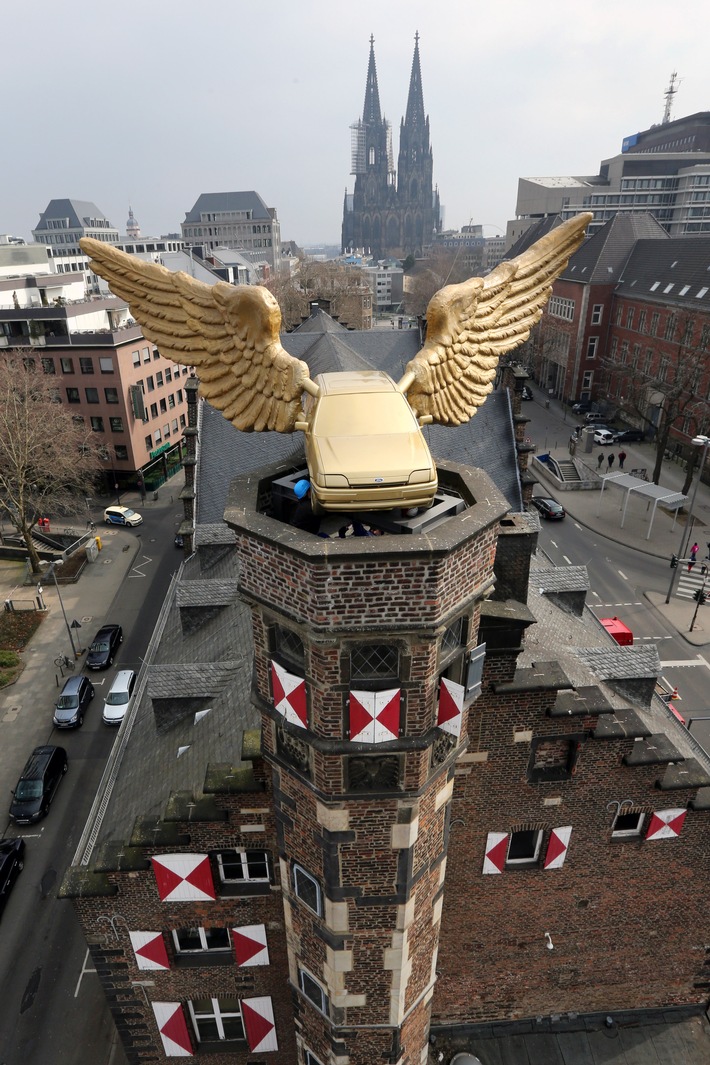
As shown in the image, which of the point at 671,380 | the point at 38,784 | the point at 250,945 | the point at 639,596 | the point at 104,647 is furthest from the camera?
the point at 671,380

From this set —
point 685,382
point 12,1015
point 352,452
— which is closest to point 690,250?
Answer: point 685,382

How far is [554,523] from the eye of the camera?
160ft

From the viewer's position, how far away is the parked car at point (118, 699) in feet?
95.3

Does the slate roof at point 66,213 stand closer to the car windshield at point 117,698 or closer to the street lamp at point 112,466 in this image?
the street lamp at point 112,466

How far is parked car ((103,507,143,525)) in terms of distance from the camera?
50.7 m

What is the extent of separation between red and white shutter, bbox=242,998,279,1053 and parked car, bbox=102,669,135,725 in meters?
16.0

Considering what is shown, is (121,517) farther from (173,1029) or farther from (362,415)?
(362,415)

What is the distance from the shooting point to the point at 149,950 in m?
13.3

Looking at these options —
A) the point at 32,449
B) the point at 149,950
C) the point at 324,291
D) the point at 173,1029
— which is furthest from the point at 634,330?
the point at 173,1029

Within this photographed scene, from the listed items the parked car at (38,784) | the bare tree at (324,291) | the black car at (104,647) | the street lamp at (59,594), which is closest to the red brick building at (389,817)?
the parked car at (38,784)

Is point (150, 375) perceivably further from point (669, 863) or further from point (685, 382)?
point (669, 863)

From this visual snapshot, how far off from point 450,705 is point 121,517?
46918 millimetres

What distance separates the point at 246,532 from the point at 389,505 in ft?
5.99

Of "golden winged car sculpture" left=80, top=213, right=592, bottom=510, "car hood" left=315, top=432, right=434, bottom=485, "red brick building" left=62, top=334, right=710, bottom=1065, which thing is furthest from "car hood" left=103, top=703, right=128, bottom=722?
"car hood" left=315, top=432, right=434, bottom=485
